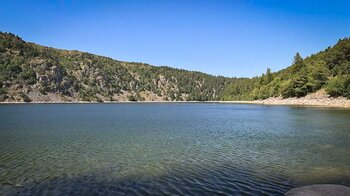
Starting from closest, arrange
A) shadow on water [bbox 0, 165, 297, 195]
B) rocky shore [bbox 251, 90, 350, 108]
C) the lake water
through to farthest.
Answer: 1. shadow on water [bbox 0, 165, 297, 195]
2. the lake water
3. rocky shore [bbox 251, 90, 350, 108]

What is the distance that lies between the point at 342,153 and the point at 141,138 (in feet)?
71.9

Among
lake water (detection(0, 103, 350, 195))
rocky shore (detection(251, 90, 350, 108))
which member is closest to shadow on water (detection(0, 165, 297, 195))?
lake water (detection(0, 103, 350, 195))

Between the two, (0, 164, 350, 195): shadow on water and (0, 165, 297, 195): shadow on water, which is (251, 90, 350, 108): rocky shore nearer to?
(0, 164, 350, 195): shadow on water

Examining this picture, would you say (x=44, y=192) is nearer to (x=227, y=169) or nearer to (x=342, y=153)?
(x=227, y=169)

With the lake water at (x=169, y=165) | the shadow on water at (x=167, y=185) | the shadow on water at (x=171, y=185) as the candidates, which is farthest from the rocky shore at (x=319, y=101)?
the shadow on water at (x=167, y=185)

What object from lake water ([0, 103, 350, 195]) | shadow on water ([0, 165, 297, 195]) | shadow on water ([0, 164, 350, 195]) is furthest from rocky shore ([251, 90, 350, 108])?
shadow on water ([0, 165, 297, 195])

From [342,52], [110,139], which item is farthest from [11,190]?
[342,52]

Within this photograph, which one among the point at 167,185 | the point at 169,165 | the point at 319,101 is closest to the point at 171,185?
the point at 167,185

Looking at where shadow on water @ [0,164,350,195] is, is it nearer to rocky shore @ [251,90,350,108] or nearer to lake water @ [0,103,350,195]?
lake water @ [0,103,350,195]

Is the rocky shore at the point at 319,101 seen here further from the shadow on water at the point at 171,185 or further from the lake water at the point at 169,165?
the shadow on water at the point at 171,185

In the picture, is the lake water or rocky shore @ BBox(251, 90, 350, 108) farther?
rocky shore @ BBox(251, 90, 350, 108)

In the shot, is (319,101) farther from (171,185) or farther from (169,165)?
(171,185)

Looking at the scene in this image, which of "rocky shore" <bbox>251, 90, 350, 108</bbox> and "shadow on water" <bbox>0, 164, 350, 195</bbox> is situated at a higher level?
"rocky shore" <bbox>251, 90, 350, 108</bbox>

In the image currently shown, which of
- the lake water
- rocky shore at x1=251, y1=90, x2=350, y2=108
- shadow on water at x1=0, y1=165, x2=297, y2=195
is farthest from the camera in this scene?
rocky shore at x1=251, y1=90, x2=350, y2=108
